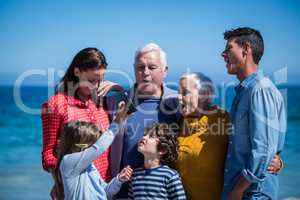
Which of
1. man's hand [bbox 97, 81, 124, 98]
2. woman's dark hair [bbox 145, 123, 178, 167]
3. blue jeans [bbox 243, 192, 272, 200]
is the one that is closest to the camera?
blue jeans [bbox 243, 192, 272, 200]

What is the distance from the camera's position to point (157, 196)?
11.4 feet

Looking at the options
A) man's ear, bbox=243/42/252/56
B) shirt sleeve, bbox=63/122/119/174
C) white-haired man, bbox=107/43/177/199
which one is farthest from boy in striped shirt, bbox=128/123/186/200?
man's ear, bbox=243/42/252/56

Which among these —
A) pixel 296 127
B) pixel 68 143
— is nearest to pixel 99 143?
pixel 68 143

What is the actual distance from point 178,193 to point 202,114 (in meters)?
0.53

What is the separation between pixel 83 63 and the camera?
3730 mm

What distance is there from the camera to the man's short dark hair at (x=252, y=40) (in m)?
3.28

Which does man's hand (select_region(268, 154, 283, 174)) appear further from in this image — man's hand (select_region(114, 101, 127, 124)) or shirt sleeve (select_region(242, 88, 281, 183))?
man's hand (select_region(114, 101, 127, 124))

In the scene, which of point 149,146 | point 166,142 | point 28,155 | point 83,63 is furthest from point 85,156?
point 28,155

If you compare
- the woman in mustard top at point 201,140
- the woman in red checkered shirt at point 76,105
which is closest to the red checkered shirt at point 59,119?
the woman in red checkered shirt at point 76,105

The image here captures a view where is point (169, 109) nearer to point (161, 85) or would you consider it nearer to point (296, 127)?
point (161, 85)

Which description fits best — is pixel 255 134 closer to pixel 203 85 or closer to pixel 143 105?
pixel 203 85

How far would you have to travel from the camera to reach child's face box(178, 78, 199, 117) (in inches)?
140

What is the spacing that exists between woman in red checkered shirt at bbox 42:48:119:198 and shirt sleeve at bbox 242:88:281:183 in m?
1.10

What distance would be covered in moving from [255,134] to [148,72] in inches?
37.5
